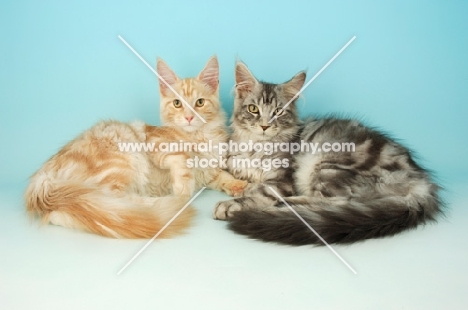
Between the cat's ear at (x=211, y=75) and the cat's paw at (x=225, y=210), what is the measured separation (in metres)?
0.86

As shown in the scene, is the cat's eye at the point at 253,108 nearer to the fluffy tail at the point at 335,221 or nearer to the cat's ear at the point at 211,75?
the cat's ear at the point at 211,75

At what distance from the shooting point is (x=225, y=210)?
99.3 inches

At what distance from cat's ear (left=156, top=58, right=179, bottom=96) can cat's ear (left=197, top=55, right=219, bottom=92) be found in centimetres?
17

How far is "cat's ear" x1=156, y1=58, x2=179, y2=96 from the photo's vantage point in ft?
9.58

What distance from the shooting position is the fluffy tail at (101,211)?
2.24 meters

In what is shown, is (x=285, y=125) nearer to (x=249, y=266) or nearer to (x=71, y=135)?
(x=249, y=266)

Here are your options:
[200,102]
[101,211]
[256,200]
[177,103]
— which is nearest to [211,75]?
[200,102]

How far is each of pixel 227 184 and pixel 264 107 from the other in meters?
0.54

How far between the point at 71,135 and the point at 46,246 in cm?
130

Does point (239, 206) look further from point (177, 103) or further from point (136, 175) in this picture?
point (177, 103)

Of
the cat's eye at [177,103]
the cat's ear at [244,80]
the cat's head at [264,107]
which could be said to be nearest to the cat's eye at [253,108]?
Result: the cat's head at [264,107]

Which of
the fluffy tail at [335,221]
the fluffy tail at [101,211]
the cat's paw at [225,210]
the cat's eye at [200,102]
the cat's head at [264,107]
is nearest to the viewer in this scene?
the fluffy tail at [335,221]

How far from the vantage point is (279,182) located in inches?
110

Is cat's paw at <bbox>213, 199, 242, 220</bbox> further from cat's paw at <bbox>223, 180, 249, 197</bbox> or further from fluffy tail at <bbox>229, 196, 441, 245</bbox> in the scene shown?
cat's paw at <bbox>223, 180, 249, 197</bbox>
